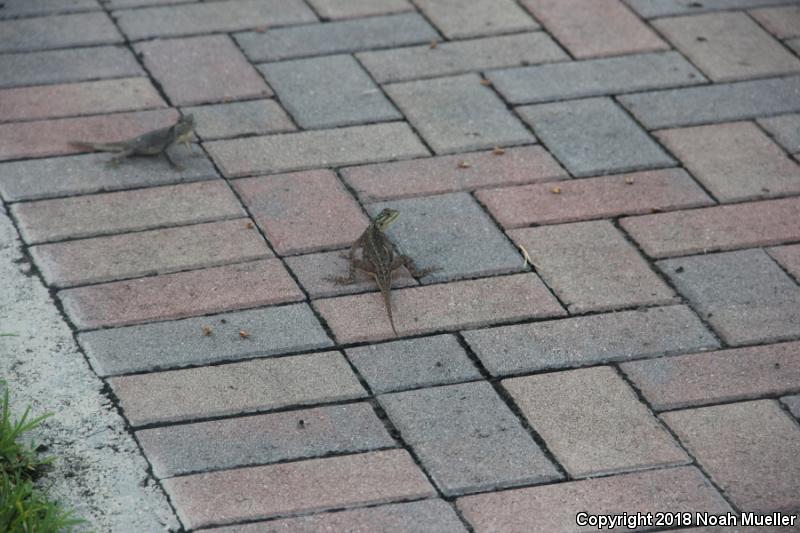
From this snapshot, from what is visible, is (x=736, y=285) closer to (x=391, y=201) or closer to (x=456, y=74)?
(x=391, y=201)

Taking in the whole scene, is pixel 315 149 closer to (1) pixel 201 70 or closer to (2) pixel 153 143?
(2) pixel 153 143

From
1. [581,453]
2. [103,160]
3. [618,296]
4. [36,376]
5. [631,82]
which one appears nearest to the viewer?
[581,453]

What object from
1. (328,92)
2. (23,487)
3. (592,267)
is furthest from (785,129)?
(23,487)

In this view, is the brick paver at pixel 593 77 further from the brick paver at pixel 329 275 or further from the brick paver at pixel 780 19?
the brick paver at pixel 329 275

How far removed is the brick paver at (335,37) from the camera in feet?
23.1

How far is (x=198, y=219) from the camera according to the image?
5.68 metres

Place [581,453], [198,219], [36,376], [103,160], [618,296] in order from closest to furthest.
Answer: [581,453], [36,376], [618,296], [198,219], [103,160]

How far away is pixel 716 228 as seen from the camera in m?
5.71

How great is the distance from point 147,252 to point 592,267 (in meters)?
1.83

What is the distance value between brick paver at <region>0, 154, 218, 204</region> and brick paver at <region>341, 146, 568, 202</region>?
70 cm

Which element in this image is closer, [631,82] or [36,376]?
[36,376]

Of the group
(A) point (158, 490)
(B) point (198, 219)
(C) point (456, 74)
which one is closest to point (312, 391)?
(A) point (158, 490)

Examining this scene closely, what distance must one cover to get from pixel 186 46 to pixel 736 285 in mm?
3271

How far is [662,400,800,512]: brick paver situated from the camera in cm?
425
